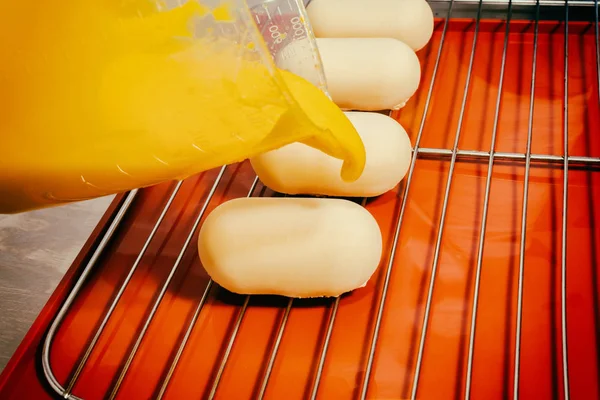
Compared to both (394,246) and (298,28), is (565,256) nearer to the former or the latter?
(394,246)

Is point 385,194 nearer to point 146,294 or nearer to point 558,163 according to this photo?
point 558,163

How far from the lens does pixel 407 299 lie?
688 millimetres

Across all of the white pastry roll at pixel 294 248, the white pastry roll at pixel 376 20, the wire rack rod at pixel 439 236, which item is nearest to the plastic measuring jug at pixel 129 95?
the white pastry roll at pixel 294 248

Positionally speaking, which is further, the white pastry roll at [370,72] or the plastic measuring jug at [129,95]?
the white pastry roll at [370,72]

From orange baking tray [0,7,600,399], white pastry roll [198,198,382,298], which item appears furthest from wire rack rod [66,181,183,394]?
white pastry roll [198,198,382,298]

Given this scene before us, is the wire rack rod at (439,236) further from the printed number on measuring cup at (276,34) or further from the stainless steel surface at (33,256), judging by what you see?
the stainless steel surface at (33,256)

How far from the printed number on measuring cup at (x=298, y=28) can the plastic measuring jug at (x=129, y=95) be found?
0.17 metres

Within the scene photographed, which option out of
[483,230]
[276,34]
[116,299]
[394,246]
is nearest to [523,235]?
[483,230]

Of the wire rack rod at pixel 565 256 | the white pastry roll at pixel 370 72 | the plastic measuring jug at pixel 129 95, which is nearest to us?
the plastic measuring jug at pixel 129 95

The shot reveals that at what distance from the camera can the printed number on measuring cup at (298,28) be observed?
25.9 inches

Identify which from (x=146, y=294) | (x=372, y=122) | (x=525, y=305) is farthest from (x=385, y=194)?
(x=146, y=294)

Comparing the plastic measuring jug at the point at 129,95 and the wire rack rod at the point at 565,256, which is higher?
the plastic measuring jug at the point at 129,95

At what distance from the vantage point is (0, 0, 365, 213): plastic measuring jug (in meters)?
0.46

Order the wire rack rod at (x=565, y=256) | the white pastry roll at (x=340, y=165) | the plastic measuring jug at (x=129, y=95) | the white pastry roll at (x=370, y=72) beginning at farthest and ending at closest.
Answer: the white pastry roll at (x=370, y=72), the white pastry roll at (x=340, y=165), the wire rack rod at (x=565, y=256), the plastic measuring jug at (x=129, y=95)
